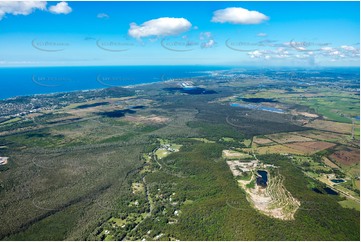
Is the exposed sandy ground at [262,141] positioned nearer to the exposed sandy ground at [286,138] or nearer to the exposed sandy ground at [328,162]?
the exposed sandy ground at [286,138]

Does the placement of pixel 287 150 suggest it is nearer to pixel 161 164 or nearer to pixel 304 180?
pixel 304 180

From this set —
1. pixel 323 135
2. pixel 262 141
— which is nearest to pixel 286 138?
pixel 262 141

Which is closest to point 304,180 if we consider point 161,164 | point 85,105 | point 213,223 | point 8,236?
point 213,223

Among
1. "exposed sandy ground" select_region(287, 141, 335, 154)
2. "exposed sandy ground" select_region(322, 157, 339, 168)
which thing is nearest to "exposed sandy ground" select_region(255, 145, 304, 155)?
"exposed sandy ground" select_region(287, 141, 335, 154)

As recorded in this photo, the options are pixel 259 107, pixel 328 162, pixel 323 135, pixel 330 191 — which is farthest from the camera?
pixel 259 107

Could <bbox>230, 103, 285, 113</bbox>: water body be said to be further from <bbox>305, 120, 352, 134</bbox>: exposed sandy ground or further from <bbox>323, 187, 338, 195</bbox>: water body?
<bbox>323, 187, 338, 195</bbox>: water body

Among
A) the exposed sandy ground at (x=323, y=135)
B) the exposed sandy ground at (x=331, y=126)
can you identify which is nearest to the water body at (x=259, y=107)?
the exposed sandy ground at (x=331, y=126)

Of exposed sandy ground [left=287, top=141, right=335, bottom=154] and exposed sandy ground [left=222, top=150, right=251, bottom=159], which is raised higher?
exposed sandy ground [left=222, top=150, right=251, bottom=159]

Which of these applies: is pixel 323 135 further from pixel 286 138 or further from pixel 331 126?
pixel 331 126
